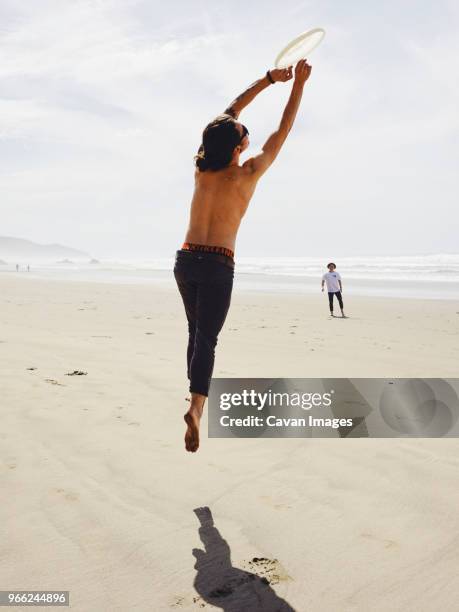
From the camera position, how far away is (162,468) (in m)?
3.43

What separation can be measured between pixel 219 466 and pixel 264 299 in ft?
56.7

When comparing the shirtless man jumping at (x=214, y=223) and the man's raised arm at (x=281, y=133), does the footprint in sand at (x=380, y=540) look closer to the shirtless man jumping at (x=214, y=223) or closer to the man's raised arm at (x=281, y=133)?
the shirtless man jumping at (x=214, y=223)

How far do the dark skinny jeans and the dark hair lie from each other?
532 mm

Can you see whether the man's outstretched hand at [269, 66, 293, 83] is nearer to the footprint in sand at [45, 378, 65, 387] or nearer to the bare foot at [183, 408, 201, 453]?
the bare foot at [183, 408, 201, 453]

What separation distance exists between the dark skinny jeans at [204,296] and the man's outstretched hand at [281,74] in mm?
1283

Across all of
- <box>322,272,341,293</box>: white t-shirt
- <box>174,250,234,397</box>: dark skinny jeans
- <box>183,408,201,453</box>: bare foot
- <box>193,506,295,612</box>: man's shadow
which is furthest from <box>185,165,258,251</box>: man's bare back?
<box>322,272,341,293</box>: white t-shirt

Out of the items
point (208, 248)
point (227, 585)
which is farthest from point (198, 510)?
point (208, 248)

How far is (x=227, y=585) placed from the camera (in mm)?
2266

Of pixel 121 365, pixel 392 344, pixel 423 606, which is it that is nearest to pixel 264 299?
pixel 392 344

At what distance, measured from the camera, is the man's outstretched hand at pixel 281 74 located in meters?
3.39

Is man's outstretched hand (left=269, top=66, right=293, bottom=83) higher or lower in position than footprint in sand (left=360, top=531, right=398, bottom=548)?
higher

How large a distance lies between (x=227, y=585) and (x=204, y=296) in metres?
1.48

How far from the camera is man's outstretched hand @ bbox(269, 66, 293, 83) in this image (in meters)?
3.39

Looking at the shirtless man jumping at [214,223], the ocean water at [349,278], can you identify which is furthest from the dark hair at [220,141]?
the ocean water at [349,278]
